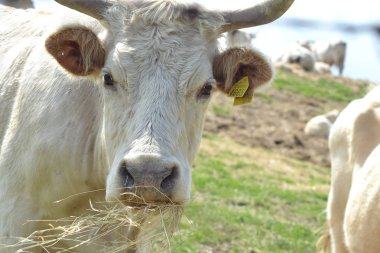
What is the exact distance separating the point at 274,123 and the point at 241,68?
12.1m

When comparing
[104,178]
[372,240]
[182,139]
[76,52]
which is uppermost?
[76,52]

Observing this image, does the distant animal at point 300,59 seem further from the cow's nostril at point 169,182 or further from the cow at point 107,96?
the cow's nostril at point 169,182

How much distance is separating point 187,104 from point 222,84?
521mm

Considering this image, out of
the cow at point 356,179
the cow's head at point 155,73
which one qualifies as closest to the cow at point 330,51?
the cow at point 356,179

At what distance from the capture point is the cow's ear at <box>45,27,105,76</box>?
492 cm

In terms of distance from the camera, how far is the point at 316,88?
22531 mm

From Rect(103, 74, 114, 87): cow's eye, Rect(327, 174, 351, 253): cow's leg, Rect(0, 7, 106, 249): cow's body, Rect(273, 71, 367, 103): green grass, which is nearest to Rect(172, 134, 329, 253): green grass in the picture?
Rect(327, 174, 351, 253): cow's leg

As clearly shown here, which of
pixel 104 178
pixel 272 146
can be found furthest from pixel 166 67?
pixel 272 146

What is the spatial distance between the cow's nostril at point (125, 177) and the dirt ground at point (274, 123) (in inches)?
436

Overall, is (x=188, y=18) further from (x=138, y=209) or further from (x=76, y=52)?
(x=138, y=209)

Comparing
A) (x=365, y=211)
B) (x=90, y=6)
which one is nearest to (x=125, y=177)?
(x=90, y=6)

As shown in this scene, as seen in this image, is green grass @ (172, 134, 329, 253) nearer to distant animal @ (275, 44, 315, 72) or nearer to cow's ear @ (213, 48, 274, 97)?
cow's ear @ (213, 48, 274, 97)

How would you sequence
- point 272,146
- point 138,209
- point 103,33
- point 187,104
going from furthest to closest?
1. point 272,146
2. point 103,33
3. point 187,104
4. point 138,209

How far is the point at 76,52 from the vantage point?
508 cm
